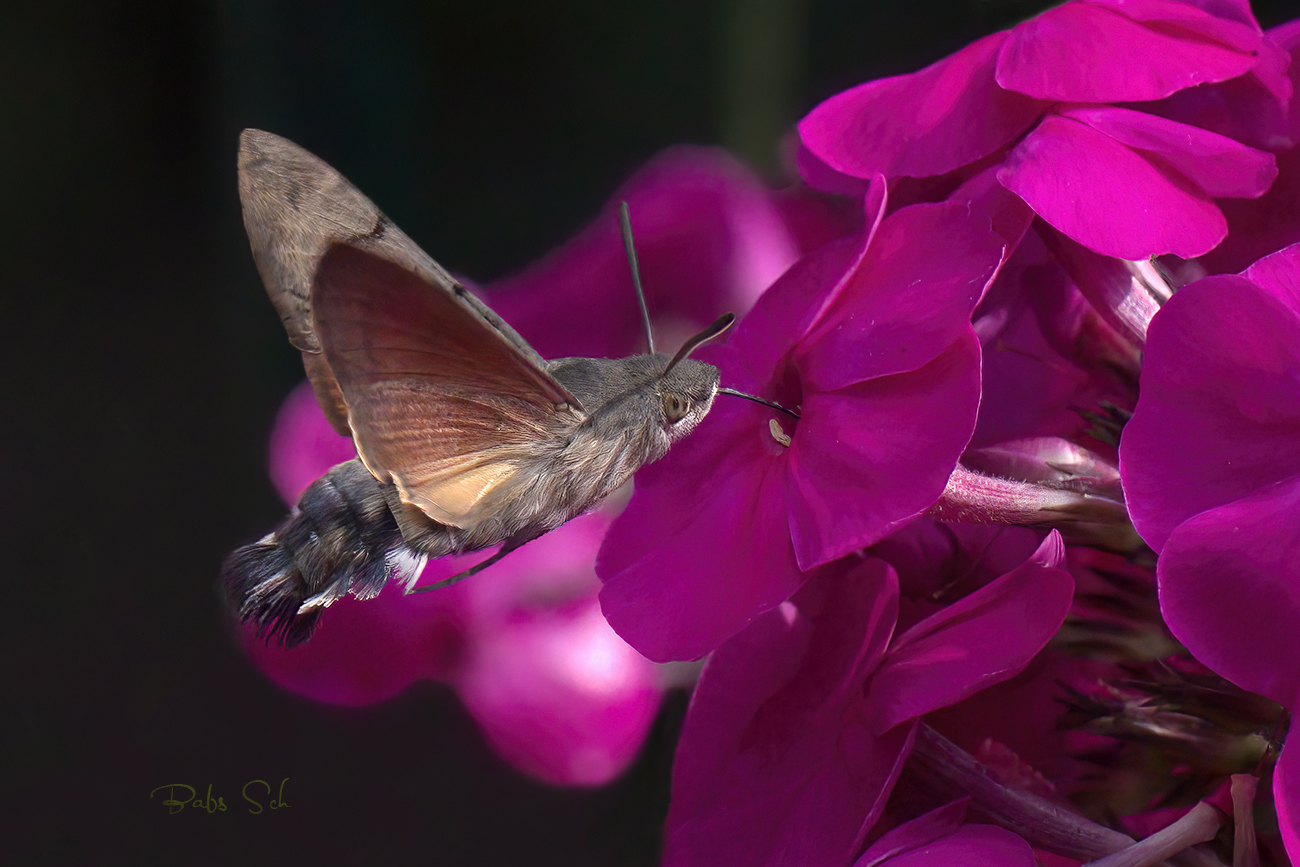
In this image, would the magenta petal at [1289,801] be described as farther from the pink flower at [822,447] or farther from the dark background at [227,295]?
the dark background at [227,295]

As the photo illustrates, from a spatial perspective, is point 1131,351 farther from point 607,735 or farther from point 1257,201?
point 607,735

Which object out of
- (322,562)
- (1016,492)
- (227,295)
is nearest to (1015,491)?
(1016,492)

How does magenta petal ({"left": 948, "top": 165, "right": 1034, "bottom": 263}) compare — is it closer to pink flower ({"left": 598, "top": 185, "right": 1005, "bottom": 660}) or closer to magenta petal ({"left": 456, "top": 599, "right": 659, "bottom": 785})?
pink flower ({"left": 598, "top": 185, "right": 1005, "bottom": 660})

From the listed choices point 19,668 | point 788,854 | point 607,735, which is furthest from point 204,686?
point 788,854
